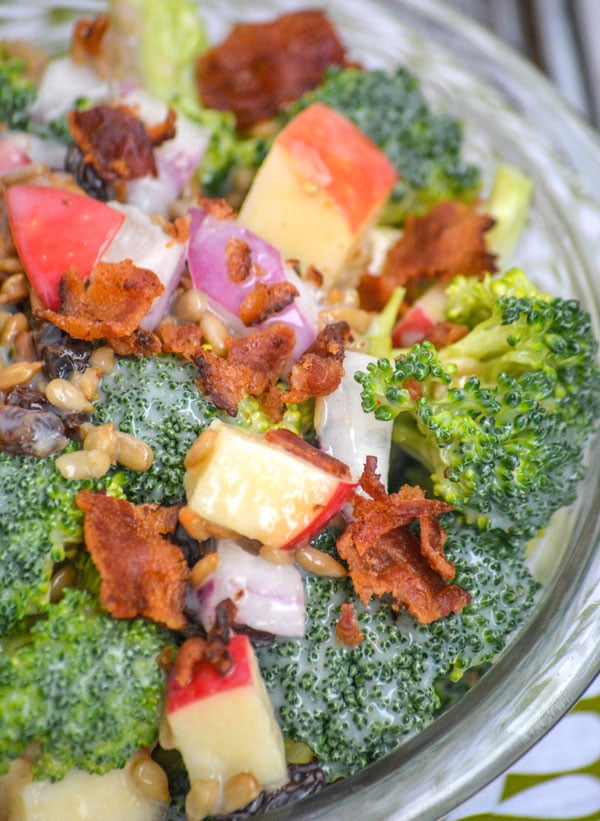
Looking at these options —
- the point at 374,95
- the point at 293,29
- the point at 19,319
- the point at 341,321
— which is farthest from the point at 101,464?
the point at 293,29

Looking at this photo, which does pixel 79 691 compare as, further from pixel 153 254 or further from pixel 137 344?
pixel 153 254

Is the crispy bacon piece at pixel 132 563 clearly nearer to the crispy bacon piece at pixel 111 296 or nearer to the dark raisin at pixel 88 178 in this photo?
the crispy bacon piece at pixel 111 296

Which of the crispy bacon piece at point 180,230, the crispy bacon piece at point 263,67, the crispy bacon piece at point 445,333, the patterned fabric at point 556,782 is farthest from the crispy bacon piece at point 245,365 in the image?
the patterned fabric at point 556,782

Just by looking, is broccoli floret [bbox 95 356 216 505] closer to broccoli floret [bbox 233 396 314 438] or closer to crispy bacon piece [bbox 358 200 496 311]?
broccoli floret [bbox 233 396 314 438]

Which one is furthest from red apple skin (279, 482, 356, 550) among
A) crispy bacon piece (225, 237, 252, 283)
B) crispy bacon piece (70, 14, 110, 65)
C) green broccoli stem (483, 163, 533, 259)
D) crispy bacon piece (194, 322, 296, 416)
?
crispy bacon piece (70, 14, 110, 65)

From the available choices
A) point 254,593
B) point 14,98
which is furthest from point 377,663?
point 14,98

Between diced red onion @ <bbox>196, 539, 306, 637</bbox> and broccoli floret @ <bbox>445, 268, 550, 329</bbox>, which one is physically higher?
broccoli floret @ <bbox>445, 268, 550, 329</bbox>
